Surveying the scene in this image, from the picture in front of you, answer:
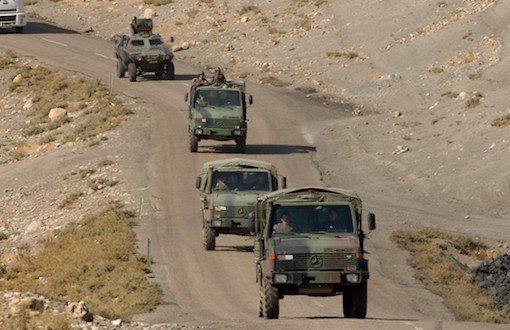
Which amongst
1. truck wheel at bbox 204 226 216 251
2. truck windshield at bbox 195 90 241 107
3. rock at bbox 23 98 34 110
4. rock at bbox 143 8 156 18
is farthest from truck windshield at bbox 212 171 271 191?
rock at bbox 143 8 156 18

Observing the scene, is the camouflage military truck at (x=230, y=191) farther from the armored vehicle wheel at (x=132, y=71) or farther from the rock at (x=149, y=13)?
the rock at (x=149, y=13)

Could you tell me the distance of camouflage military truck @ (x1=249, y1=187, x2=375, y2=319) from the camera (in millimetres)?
25719

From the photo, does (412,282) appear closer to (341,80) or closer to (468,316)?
(468,316)

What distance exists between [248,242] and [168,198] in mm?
7294

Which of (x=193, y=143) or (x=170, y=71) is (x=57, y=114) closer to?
(x=170, y=71)

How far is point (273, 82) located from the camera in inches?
2689

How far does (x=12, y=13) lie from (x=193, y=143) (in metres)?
30.0

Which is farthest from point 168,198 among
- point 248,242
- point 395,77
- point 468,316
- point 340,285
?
point 395,77

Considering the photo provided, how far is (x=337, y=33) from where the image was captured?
75.0 metres

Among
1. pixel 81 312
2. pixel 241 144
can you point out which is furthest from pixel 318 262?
pixel 241 144

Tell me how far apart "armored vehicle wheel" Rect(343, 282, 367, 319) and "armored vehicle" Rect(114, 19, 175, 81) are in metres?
37.7

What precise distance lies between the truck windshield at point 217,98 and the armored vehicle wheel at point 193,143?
79.1 inches

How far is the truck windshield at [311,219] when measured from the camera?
86.3 ft

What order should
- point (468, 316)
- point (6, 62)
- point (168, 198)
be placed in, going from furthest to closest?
1. point (6, 62)
2. point (168, 198)
3. point (468, 316)
